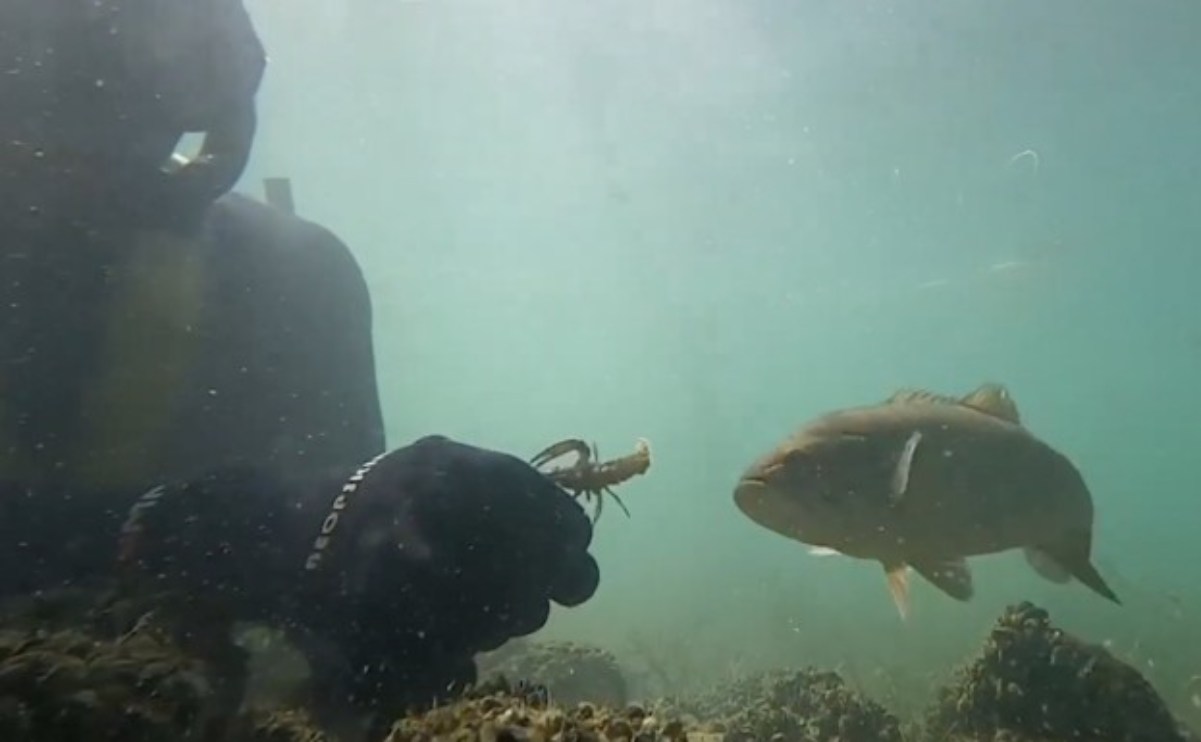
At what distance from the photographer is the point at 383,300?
65438 mm

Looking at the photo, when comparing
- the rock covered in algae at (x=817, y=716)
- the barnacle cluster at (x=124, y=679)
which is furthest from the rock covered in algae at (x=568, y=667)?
the barnacle cluster at (x=124, y=679)

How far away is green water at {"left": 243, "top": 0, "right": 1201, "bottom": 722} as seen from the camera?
2367 centimetres

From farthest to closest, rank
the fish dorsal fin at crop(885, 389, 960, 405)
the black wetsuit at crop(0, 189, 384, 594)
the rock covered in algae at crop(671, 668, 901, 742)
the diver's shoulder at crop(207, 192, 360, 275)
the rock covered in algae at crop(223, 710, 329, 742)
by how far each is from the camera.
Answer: the diver's shoulder at crop(207, 192, 360, 275)
the rock covered in algae at crop(671, 668, 901, 742)
the black wetsuit at crop(0, 189, 384, 594)
the fish dorsal fin at crop(885, 389, 960, 405)
the rock covered in algae at crop(223, 710, 329, 742)

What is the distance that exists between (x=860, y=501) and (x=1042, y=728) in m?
2.01

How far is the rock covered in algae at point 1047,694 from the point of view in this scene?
467 cm

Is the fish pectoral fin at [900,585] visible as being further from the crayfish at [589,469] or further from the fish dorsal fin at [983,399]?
the crayfish at [589,469]

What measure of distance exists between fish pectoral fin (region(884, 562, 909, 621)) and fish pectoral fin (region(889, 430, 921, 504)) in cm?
70

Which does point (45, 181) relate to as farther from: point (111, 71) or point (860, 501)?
point (860, 501)

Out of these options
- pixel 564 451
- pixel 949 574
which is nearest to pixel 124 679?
pixel 564 451

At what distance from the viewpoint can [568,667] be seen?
995cm

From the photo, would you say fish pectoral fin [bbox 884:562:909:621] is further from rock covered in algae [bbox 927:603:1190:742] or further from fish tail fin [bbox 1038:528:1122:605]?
rock covered in algae [bbox 927:603:1190:742]

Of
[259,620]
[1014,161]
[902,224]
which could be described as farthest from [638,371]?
[259,620]

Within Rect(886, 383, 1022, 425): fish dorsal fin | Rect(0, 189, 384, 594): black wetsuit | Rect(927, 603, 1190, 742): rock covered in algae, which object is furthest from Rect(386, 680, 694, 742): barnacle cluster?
Rect(927, 603, 1190, 742): rock covered in algae

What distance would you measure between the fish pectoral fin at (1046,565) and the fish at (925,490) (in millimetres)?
50
